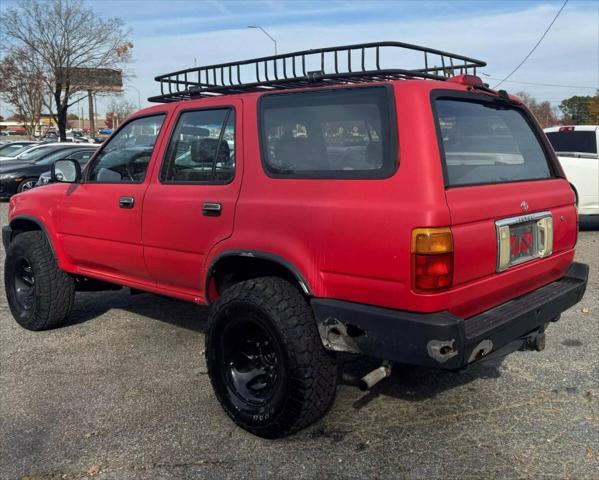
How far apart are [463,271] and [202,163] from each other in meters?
1.76

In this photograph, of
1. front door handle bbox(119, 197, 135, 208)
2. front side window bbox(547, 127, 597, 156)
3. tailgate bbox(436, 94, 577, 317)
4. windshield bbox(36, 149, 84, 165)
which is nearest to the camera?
tailgate bbox(436, 94, 577, 317)

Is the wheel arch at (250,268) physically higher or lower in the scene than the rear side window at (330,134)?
lower

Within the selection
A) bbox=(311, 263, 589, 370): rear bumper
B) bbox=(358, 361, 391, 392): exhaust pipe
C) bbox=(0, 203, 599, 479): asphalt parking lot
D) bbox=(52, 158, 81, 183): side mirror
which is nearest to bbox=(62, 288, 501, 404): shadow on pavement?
bbox=(0, 203, 599, 479): asphalt parking lot

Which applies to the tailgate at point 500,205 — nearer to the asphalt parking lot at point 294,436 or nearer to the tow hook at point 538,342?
the tow hook at point 538,342

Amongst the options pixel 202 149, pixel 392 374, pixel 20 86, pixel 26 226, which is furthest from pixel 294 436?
pixel 20 86

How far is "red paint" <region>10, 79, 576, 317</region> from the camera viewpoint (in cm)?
270

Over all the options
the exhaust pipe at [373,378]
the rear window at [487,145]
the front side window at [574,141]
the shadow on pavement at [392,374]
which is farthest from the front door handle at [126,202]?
the front side window at [574,141]

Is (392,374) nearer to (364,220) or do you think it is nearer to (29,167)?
(364,220)

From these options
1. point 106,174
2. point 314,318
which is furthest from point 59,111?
point 314,318

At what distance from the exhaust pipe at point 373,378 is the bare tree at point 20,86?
3104 centimetres

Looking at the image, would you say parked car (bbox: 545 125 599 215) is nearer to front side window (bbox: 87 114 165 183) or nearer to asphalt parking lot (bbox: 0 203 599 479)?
asphalt parking lot (bbox: 0 203 599 479)

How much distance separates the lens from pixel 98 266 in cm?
450

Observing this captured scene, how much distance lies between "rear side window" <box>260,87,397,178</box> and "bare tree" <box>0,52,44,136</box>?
30.2 m

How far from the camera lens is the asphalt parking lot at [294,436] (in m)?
2.96
